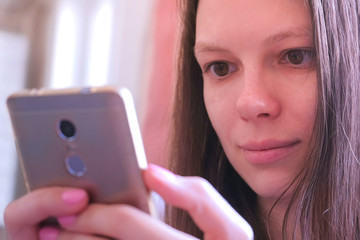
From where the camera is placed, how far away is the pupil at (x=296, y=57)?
646 mm

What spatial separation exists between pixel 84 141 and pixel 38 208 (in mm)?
87

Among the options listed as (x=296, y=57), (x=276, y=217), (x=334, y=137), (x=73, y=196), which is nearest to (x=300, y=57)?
(x=296, y=57)

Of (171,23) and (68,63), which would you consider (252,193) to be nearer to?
(171,23)

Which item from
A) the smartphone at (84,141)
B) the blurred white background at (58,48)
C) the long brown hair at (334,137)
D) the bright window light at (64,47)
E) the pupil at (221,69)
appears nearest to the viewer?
the smartphone at (84,141)

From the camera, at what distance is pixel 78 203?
462 millimetres

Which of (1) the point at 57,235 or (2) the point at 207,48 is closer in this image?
(1) the point at 57,235

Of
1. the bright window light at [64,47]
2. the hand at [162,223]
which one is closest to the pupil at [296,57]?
the hand at [162,223]

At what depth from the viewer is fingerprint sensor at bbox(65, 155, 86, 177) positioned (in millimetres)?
468

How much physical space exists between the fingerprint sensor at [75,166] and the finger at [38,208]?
16 millimetres

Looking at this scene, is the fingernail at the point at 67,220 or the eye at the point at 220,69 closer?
the fingernail at the point at 67,220

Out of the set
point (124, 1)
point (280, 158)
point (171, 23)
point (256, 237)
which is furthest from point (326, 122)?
point (124, 1)

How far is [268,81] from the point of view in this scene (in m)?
0.65

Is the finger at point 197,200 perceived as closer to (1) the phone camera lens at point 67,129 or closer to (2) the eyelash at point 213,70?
(1) the phone camera lens at point 67,129

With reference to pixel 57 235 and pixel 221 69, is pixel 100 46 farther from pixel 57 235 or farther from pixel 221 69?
pixel 57 235
